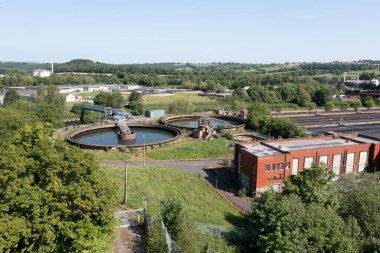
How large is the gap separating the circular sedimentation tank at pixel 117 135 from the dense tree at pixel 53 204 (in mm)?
38262

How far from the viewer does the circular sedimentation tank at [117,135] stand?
2343 inches

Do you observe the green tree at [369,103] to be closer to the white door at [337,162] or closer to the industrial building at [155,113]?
the industrial building at [155,113]

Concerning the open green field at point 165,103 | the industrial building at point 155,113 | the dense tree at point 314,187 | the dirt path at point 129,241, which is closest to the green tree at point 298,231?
the dense tree at point 314,187

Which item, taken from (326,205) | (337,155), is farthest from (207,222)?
(337,155)

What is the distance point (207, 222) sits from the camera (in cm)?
2823

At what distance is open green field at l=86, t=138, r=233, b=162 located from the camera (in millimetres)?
47844

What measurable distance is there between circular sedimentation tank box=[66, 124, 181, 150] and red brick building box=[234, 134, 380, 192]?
1932cm

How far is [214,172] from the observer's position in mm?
43438

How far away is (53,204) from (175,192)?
17.8 metres

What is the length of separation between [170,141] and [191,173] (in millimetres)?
14598

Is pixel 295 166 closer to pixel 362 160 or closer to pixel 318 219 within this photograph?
pixel 362 160

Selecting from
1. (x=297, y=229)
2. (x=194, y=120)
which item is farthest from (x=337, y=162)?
(x=194, y=120)

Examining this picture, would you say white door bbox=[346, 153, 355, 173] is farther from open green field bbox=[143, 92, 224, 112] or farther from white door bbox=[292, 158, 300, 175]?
open green field bbox=[143, 92, 224, 112]

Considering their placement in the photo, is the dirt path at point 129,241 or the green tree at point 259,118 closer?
the dirt path at point 129,241
